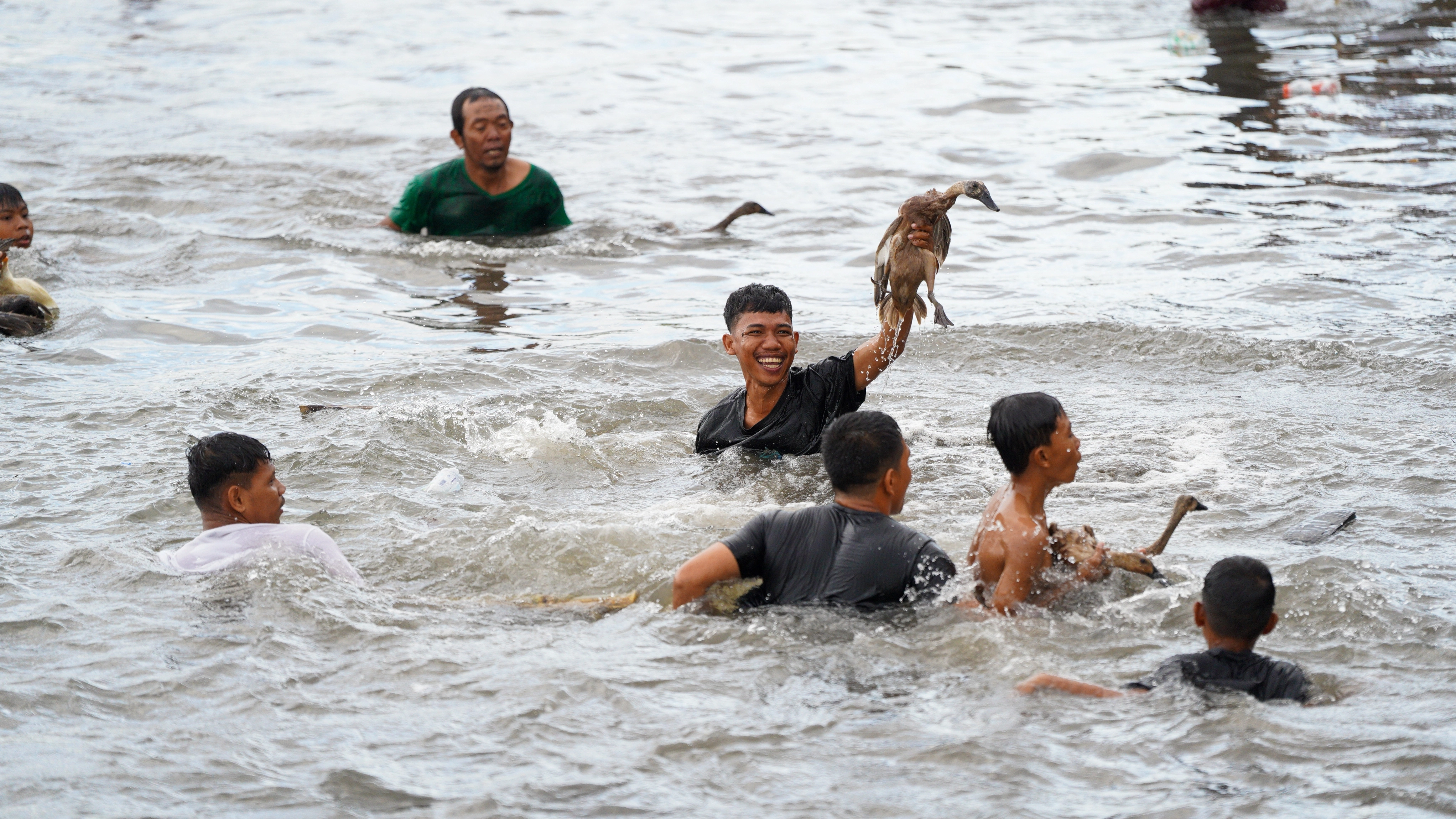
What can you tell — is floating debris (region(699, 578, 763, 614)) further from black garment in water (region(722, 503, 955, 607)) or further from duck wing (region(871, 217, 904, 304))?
duck wing (region(871, 217, 904, 304))

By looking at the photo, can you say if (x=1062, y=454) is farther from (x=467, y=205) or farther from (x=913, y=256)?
(x=467, y=205)

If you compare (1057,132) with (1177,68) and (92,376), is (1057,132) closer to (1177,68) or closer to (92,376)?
(1177,68)

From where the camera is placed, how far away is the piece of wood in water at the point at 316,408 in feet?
23.2

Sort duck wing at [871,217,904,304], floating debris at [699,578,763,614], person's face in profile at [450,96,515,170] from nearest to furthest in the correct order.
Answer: floating debris at [699,578,763,614]
duck wing at [871,217,904,304]
person's face in profile at [450,96,515,170]

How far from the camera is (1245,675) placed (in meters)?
3.91

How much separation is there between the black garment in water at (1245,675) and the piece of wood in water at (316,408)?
4549mm

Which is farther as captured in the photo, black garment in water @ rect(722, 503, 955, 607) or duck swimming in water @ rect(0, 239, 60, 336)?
duck swimming in water @ rect(0, 239, 60, 336)

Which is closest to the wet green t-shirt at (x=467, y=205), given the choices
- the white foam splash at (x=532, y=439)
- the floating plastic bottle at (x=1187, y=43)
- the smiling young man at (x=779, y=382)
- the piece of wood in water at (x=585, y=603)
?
the white foam splash at (x=532, y=439)

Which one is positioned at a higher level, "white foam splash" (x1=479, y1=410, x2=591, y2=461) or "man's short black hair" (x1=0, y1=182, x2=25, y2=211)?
"man's short black hair" (x1=0, y1=182, x2=25, y2=211)

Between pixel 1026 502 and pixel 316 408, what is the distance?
13.3 ft

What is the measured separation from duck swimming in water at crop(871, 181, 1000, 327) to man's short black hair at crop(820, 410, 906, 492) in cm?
86

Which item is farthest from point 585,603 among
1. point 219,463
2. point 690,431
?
point 690,431

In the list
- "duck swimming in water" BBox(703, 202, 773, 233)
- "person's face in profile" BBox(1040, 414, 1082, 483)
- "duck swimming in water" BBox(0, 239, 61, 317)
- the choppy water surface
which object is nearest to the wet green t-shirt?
the choppy water surface

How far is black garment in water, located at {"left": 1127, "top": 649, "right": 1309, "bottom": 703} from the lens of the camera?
388cm
